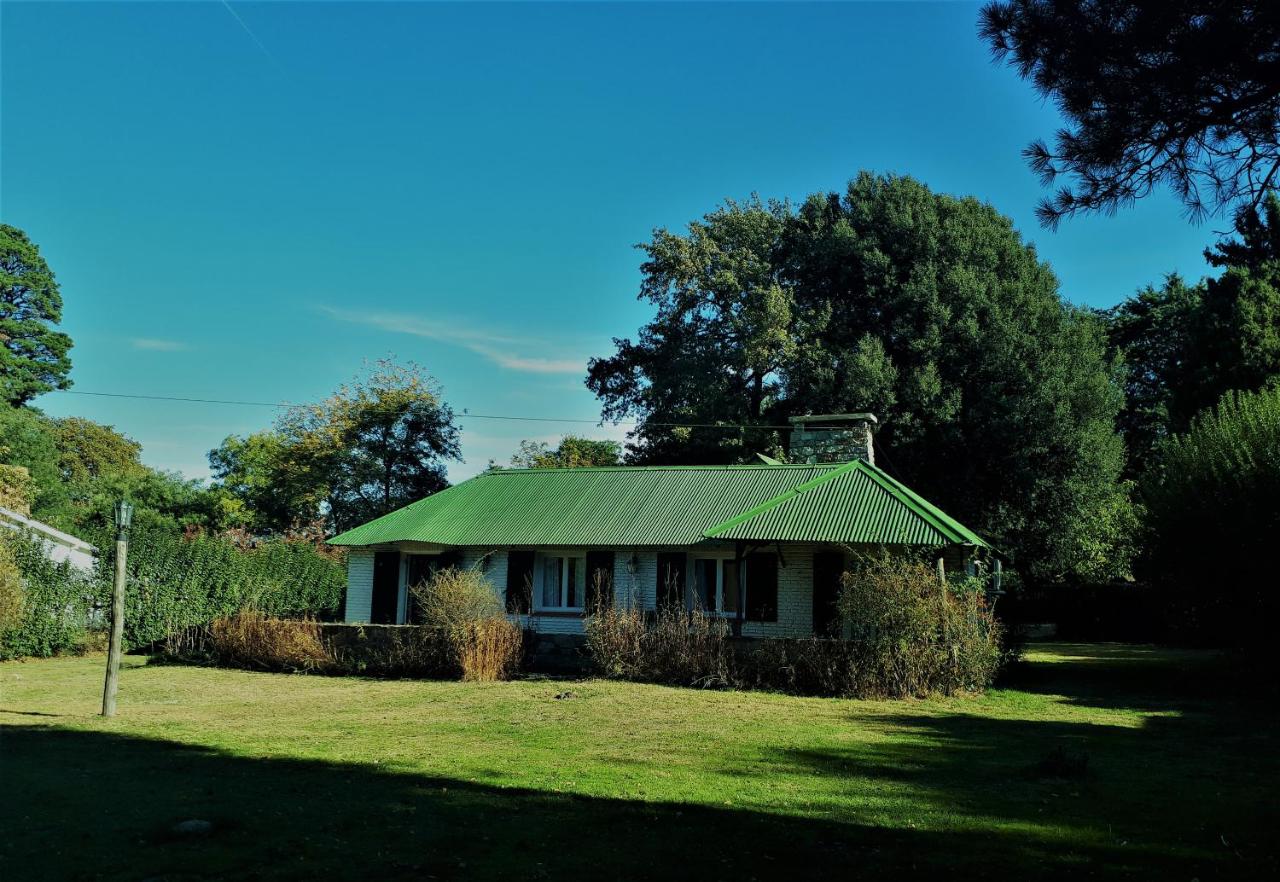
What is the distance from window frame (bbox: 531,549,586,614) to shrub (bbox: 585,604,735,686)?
17.7ft

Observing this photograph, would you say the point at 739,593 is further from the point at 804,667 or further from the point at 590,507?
the point at 590,507

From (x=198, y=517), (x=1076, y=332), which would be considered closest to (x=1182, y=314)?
(x=1076, y=332)

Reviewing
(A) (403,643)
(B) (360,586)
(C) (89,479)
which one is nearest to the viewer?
(A) (403,643)

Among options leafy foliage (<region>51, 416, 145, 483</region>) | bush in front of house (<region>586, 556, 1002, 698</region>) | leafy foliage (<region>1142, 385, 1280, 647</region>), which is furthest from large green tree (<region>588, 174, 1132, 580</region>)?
leafy foliage (<region>51, 416, 145, 483</region>)

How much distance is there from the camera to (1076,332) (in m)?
33.0

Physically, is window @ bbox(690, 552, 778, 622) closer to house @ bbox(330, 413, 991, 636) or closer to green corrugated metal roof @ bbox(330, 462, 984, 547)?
house @ bbox(330, 413, 991, 636)

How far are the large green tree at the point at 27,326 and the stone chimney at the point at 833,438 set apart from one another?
3393 centimetres

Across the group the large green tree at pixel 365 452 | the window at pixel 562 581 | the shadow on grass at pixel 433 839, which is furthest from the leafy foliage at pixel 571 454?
the shadow on grass at pixel 433 839

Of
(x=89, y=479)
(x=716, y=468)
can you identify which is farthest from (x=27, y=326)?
(x=716, y=468)

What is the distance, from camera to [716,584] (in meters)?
23.1

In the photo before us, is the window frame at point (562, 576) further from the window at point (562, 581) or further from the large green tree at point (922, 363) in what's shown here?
the large green tree at point (922, 363)

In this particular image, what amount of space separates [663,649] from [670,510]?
6955 mm

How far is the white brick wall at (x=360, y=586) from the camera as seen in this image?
26141mm

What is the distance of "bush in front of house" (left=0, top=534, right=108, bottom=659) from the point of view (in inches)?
860
